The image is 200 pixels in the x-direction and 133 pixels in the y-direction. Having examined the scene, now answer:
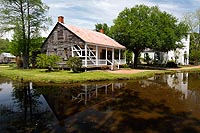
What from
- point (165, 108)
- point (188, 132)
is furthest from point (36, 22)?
point (188, 132)

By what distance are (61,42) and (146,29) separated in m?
13.1

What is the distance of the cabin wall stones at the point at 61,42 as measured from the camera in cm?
2693

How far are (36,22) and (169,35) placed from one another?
818 inches

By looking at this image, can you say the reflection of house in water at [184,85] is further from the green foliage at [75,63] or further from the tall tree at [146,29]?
the tall tree at [146,29]

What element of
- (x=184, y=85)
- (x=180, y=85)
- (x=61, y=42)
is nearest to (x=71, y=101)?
(x=180, y=85)

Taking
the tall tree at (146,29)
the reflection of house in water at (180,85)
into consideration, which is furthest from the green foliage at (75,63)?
the tall tree at (146,29)

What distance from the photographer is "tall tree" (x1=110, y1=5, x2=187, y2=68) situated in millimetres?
32438

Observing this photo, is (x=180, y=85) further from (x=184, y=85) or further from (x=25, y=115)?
(x=25, y=115)

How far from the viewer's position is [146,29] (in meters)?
32.3

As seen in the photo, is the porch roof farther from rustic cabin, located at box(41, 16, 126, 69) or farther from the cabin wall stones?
the cabin wall stones

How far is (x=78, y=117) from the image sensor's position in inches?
314

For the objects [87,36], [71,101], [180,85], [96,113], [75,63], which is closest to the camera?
[96,113]

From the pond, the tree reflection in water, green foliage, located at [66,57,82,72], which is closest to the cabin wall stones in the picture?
green foliage, located at [66,57,82,72]

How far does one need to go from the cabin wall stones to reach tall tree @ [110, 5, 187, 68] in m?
10.1
